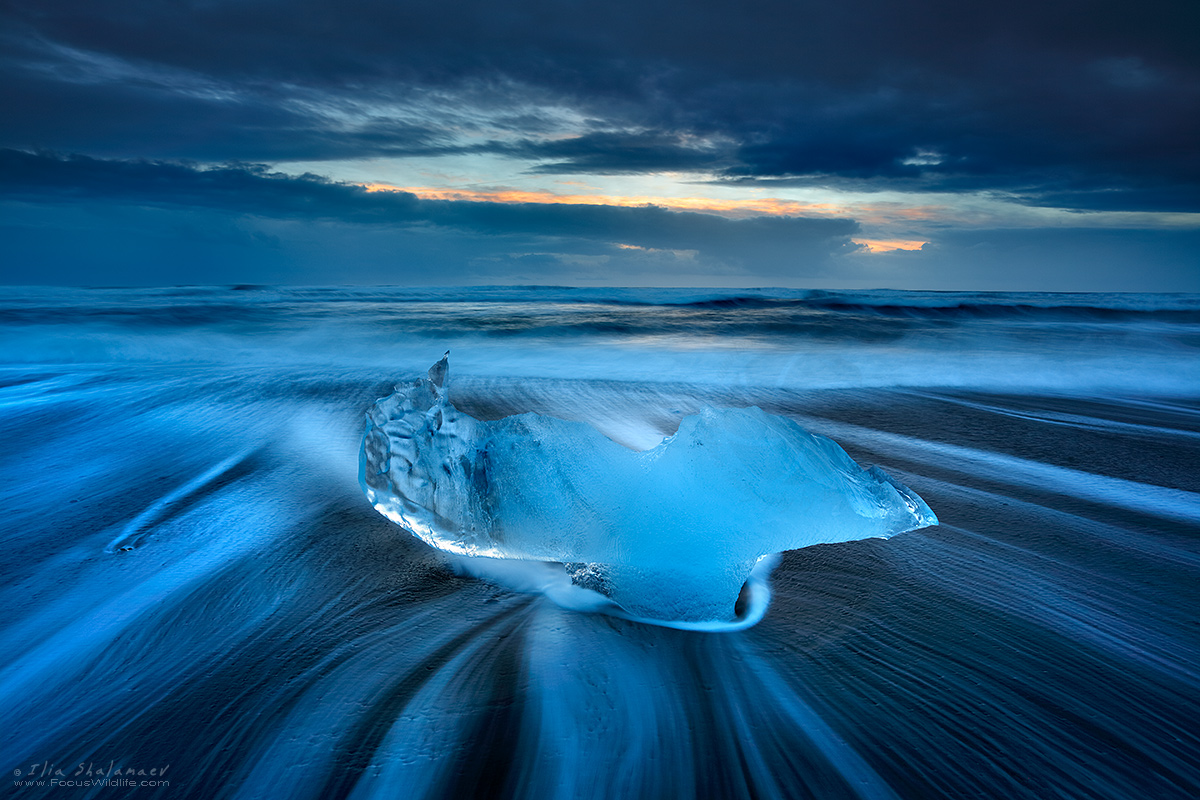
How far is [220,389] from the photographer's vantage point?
5.16m

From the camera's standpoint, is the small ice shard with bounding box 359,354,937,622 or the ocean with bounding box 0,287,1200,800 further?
the small ice shard with bounding box 359,354,937,622

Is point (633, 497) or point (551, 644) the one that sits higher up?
point (633, 497)

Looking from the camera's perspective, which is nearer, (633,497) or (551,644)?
(551,644)

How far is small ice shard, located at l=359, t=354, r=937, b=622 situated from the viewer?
6.02 ft

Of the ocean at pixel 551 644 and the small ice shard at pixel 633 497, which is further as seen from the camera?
the small ice shard at pixel 633 497

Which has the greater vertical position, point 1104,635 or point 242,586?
point 1104,635

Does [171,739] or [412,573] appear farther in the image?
[412,573]

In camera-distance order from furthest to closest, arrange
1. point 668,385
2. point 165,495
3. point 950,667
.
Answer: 1. point 668,385
2. point 165,495
3. point 950,667

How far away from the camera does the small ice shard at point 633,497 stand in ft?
6.02

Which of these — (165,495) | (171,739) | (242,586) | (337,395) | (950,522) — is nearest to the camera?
(171,739)

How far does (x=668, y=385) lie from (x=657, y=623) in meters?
4.51

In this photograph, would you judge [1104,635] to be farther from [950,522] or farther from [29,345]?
[29,345]

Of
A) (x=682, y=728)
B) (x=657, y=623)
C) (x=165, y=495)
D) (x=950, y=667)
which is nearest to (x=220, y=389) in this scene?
(x=165, y=495)

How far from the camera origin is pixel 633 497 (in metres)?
1.94
